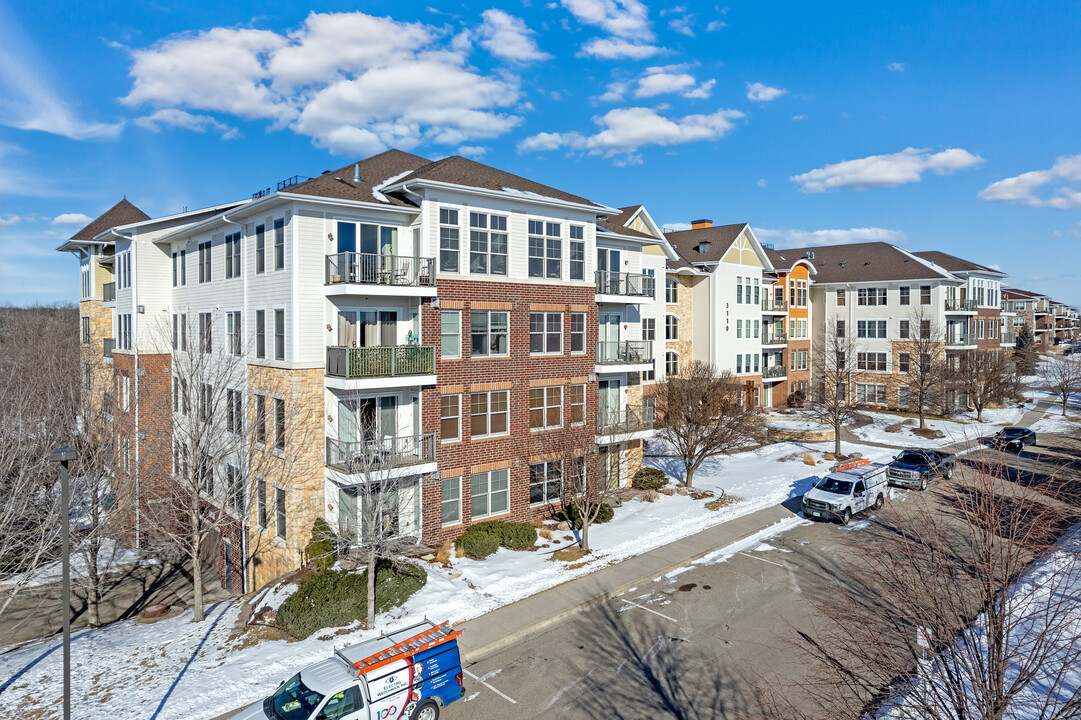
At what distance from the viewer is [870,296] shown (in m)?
55.6

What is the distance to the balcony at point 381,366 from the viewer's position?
795 inches

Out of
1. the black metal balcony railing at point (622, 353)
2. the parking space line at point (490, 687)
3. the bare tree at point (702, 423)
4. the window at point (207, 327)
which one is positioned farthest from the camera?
the bare tree at point (702, 423)

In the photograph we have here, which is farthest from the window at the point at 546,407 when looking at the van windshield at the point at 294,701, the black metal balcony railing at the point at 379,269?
the van windshield at the point at 294,701

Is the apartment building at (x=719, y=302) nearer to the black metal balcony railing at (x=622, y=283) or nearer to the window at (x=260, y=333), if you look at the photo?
the black metal balcony railing at (x=622, y=283)

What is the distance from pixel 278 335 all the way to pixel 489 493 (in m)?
9.18

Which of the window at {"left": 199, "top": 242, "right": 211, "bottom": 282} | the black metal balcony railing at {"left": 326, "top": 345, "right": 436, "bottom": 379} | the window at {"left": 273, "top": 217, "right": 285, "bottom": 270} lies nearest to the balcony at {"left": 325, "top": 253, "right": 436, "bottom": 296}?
the window at {"left": 273, "top": 217, "right": 285, "bottom": 270}

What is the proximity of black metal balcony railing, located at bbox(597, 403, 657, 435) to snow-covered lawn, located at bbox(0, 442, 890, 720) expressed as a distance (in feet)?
11.2

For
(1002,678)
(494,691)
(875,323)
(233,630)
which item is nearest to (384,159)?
(233,630)

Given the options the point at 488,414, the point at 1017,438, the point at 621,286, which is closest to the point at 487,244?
the point at 488,414

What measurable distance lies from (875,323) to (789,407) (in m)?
12.0

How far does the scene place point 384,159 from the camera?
25.9 m

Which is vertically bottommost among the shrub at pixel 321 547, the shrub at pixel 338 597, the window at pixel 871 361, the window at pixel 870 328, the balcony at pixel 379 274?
the shrub at pixel 338 597

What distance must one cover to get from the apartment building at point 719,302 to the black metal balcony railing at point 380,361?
25055 mm

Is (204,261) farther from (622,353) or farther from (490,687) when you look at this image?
(490,687)
